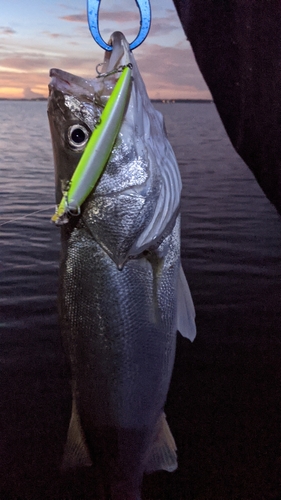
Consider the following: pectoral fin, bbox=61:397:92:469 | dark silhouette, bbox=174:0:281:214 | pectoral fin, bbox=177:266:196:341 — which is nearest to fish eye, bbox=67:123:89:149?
pectoral fin, bbox=177:266:196:341

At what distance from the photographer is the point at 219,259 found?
8.55 m

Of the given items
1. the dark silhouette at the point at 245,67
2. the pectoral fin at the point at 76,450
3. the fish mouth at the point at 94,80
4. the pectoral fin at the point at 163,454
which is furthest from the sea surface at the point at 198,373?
the pectoral fin at the point at 76,450

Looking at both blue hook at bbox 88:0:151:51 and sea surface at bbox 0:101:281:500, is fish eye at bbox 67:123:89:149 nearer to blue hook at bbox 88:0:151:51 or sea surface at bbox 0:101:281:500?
blue hook at bbox 88:0:151:51

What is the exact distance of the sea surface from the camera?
3799 millimetres

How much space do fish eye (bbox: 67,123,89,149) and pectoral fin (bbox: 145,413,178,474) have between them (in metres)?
1.22

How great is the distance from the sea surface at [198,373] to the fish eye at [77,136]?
6.19 feet

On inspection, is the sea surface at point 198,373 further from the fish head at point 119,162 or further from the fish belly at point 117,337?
the fish belly at point 117,337

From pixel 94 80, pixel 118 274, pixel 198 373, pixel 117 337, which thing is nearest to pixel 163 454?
pixel 117 337

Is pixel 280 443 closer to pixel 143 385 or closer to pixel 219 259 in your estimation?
pixel 143 385

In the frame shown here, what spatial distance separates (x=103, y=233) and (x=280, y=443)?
361 centimetres

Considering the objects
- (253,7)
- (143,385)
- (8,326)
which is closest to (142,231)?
(143,385)

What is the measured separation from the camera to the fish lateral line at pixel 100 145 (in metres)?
1.21

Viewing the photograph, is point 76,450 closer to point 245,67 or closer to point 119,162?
point 119,162

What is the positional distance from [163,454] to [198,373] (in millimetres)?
3533
